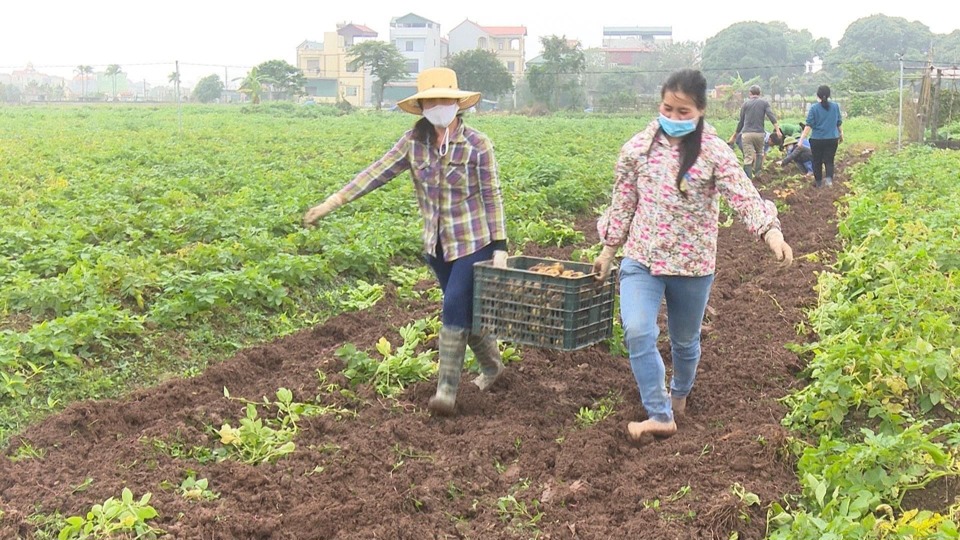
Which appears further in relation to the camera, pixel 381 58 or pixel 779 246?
pixel 381 58

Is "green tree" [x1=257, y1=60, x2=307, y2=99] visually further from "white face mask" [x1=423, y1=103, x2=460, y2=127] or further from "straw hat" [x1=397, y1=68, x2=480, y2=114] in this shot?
"white face mask" [x1=423, y1=103, x2=460, y2=127]

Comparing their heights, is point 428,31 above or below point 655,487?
above

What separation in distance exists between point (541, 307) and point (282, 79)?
225 ft

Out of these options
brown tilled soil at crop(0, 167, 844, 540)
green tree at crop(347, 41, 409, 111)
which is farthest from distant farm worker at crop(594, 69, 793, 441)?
green tree at crop(347, 41, 409, 111)

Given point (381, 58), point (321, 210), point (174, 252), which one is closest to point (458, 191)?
point (321, 210)

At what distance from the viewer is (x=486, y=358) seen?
5688mm

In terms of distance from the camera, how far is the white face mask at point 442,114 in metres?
5.13

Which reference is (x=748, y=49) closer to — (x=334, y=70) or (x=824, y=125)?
(x=334, y=70)

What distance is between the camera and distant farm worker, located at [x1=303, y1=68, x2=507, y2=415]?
204 inches

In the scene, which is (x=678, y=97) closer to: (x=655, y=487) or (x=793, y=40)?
(x=655, y=487)

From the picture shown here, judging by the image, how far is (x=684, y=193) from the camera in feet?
14.9

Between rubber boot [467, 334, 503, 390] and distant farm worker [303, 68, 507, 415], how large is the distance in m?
0.26

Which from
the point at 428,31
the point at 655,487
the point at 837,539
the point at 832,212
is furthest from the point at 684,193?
the point at 428,31

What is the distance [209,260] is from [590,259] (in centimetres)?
324
